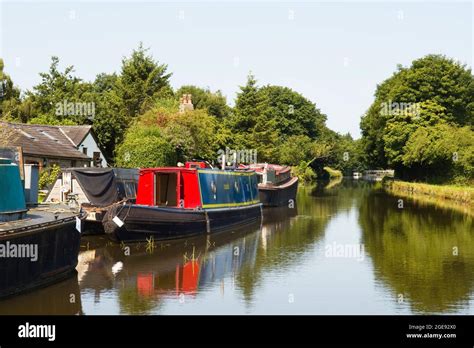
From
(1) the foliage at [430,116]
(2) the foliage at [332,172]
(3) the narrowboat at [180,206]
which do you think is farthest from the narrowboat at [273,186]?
(2) the foliage at [332,172]

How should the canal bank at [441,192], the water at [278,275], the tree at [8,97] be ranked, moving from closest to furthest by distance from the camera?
1. the water at [278,275]
2. the canal bank at [441,192]
3. the tree at [8,97]

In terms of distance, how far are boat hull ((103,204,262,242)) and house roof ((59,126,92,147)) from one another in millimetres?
16809

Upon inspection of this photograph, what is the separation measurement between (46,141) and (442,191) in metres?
30.0

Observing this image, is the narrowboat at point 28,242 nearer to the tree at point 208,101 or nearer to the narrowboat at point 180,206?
the narrowboat at point 180,206

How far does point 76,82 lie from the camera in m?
54.9

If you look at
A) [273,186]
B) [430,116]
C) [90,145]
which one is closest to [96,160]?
[90,145]

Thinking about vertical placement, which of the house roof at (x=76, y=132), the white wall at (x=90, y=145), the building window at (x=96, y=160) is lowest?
the building window at (x=96, y=160)

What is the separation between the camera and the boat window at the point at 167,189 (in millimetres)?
24766

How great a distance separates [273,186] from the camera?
39.2m

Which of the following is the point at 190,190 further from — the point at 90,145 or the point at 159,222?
the point at 90,145

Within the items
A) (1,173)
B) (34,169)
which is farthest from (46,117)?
(1,173)

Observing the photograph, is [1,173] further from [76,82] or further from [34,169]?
[76,82]

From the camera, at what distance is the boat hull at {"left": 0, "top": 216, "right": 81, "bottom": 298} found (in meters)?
12.4

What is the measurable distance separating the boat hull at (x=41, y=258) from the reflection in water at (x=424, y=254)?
8.19 metres
